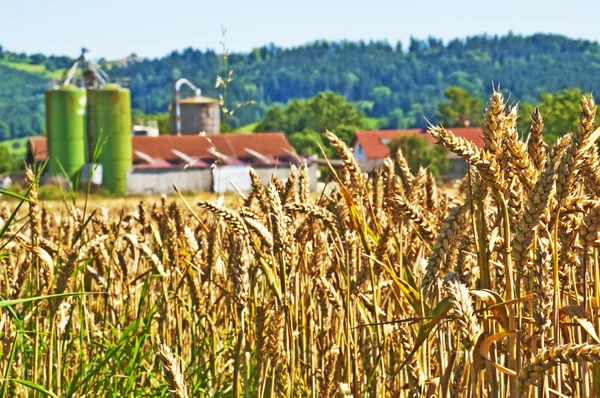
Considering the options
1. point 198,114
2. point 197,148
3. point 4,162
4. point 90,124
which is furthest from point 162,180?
point 4,162

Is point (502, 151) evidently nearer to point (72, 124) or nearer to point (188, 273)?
point (188, 273)

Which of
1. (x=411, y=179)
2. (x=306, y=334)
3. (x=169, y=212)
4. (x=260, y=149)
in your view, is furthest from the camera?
(x=260, y=149)

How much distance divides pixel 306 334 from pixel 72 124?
6074 cm

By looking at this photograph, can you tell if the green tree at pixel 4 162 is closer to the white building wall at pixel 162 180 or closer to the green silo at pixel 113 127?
the white building wall at pixel 162 180

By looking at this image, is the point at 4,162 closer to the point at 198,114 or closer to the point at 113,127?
the point at 198,114

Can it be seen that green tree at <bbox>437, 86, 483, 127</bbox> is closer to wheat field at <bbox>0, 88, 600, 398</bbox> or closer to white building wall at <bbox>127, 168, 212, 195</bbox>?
white building wall at <bbox>127, 168, 212, 195</bbox>

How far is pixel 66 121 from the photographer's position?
62.0 m

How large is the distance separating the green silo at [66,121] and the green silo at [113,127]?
1010 millimetres

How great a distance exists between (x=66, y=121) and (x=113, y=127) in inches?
117

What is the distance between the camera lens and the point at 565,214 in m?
2.21

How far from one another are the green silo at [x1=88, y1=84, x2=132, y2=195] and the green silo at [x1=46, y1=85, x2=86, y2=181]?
1.01 m

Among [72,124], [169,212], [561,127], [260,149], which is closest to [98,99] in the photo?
[72,124]

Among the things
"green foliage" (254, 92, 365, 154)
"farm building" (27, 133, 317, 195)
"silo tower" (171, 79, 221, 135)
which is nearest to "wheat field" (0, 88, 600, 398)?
"farm building" (27, 133, 317, 195)

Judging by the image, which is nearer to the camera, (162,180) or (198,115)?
(162,180)
